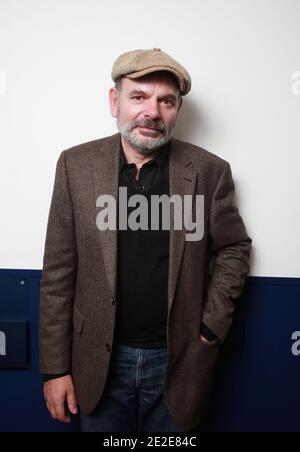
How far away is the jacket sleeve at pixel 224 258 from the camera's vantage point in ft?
4.48

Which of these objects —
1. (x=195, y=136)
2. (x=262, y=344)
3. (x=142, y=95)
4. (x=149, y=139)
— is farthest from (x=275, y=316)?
(x=142, y=95)

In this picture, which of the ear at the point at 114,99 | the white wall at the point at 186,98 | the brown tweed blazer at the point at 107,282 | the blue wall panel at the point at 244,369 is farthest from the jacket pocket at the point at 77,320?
the ear at the point at 114,99

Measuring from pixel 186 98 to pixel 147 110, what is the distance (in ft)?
1.28

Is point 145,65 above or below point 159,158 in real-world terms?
above

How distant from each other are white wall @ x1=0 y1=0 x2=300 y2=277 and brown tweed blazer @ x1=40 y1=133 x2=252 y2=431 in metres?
0.24

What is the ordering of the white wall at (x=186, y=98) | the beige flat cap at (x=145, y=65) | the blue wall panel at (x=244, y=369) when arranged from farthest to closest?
the blue wall panel at (x=244, y=369)
the white wall at (x=186, y=98)
the beige flat cap at (x=145, y=65)

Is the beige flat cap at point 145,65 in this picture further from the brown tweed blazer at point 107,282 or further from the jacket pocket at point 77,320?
the jacket pocket at point 77,320

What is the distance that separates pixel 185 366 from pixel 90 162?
838mm

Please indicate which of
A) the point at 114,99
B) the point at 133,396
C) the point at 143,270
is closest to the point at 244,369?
the point at 133,396

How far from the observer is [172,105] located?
130 cm

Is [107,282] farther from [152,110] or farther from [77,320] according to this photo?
[152,110]

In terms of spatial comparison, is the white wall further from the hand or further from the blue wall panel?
the hand

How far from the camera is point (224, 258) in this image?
1459mm

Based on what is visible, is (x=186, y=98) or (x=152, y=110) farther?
(x=186, y=98)
